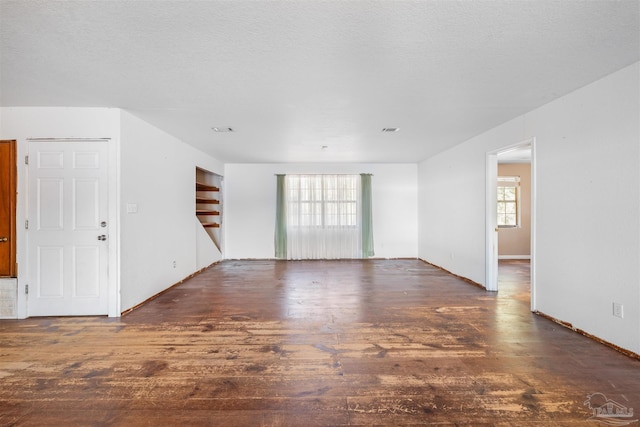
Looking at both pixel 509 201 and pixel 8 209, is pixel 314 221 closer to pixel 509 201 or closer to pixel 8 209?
pixel 509 201

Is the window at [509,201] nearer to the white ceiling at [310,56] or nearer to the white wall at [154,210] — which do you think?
the white ceiling at [310,56]

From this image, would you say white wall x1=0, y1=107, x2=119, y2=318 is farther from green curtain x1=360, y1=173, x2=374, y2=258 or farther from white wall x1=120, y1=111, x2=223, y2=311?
green curtain x1=360, y1=173, x2=374, y2=258

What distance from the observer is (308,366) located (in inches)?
86.5

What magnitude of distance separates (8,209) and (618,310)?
6.25 metres

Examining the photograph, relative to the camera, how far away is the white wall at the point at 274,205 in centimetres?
717

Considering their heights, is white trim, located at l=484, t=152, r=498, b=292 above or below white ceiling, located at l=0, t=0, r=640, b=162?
below

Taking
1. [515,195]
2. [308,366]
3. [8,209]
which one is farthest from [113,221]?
[515,195]

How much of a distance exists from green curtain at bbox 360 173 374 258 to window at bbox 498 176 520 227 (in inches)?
129

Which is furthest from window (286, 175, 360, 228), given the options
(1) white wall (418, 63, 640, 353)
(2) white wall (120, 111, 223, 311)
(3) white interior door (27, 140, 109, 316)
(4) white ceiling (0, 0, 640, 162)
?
(3) white interior door (27, 140, 109, 316)

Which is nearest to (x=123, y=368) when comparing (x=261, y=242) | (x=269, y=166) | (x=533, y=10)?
(x=533, y=10)

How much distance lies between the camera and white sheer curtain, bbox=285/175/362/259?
711 centimetres

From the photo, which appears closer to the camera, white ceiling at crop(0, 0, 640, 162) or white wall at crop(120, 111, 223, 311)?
white ceiling at crop(0, 0, 640, 162)

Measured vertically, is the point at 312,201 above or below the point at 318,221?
above

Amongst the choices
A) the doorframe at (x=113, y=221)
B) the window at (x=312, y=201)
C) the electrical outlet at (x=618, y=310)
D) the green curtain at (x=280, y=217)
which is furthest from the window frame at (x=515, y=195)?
the doorframe at (x=113, y=221)
